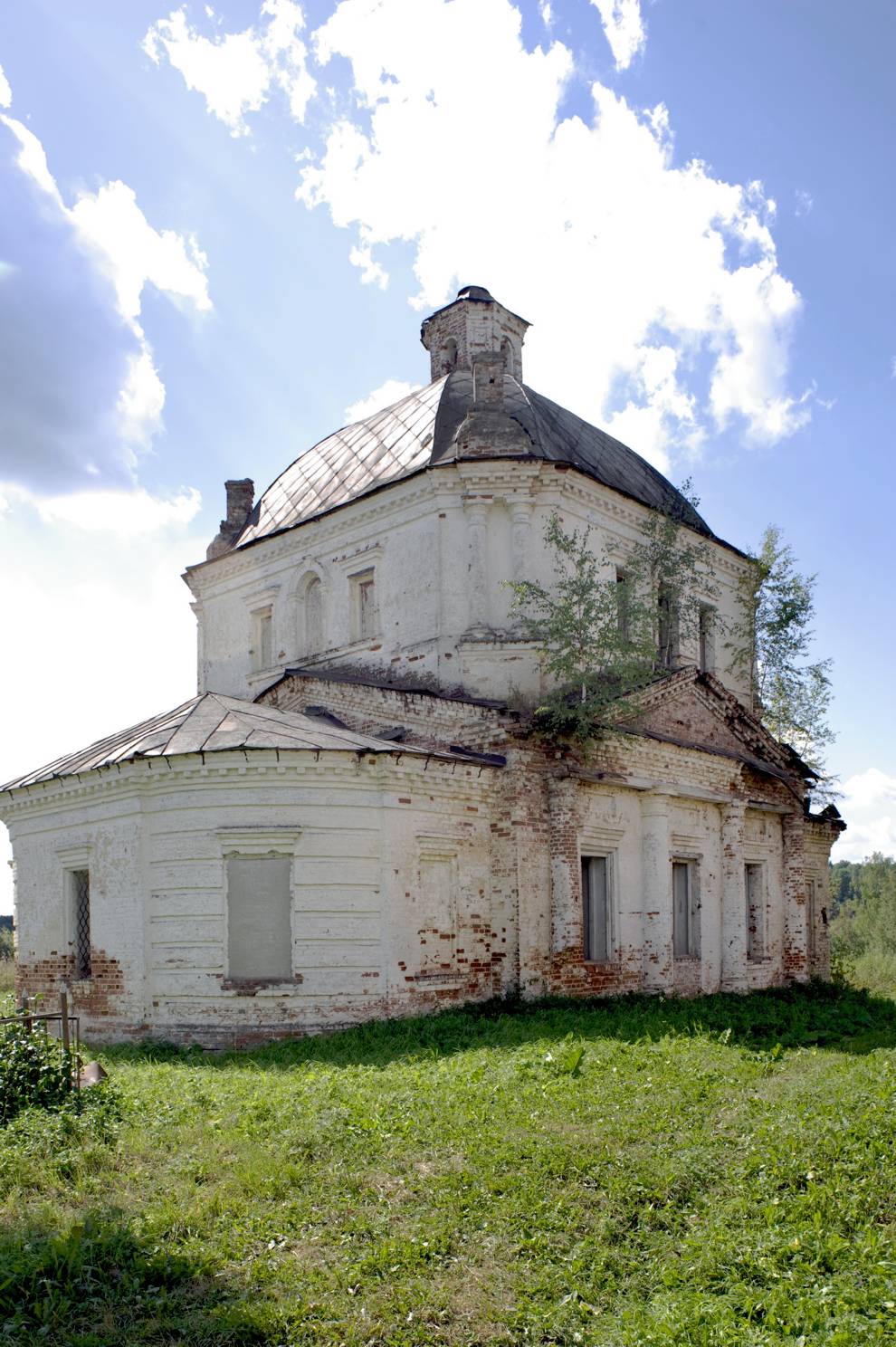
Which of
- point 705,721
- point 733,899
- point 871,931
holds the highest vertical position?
point 705,721

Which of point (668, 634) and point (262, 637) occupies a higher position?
point (262, 637)

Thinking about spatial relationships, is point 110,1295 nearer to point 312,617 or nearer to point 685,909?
point 685,909

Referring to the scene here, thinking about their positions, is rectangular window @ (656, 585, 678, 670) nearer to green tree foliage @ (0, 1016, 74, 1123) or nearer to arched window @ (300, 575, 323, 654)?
arched window @ (300, 575, 323, 654)

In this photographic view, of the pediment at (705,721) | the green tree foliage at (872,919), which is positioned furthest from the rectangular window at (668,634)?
the green tree foliage at (872,919)

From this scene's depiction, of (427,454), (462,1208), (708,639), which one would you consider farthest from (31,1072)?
(708,639)

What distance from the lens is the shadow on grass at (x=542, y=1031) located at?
11.2m

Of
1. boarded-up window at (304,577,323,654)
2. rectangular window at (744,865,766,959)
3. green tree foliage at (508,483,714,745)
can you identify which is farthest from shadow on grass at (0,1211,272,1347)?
rectangular window at (744,865,766,959)

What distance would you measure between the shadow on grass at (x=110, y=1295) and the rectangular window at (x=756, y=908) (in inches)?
599

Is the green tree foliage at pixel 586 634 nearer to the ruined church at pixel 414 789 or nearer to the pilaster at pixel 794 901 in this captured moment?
the ruined church at pixel 414 789

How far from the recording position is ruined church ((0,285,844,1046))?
42.0ft

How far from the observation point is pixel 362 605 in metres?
18.5

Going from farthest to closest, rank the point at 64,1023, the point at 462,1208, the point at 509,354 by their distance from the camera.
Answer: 1. the point at 509,354
2. the point at 64,1023
3. the point at 462,1208

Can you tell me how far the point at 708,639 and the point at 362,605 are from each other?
280 inches

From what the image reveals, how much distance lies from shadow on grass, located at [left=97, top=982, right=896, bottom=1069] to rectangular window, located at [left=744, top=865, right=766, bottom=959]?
180 inches
